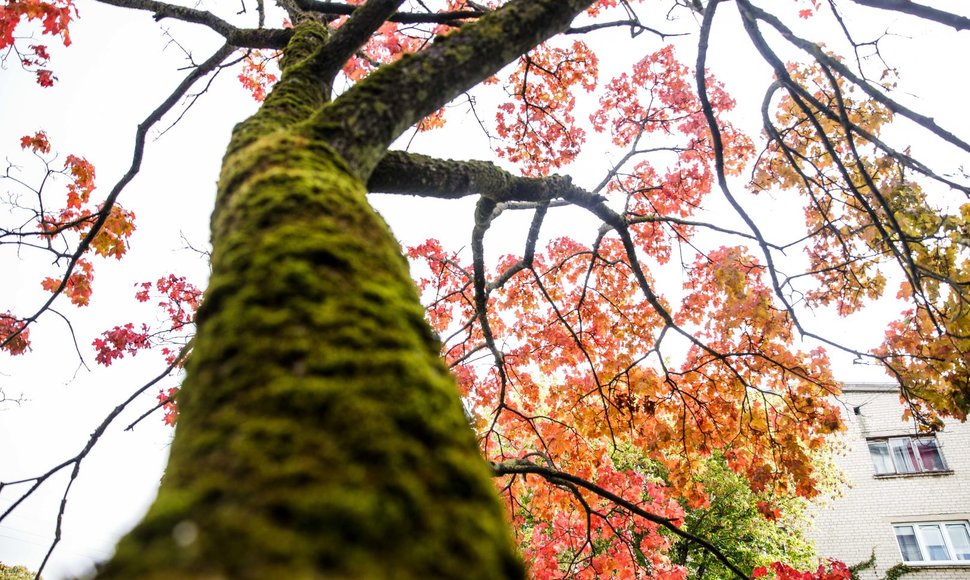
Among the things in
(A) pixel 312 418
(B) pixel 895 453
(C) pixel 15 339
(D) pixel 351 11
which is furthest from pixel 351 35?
(B) pixel 895 453

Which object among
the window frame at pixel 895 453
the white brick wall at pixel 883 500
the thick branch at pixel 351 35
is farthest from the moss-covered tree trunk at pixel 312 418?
the window frame at pixel 895 453

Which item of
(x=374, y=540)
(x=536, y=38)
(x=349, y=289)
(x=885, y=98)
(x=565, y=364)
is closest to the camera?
(x=374, y=540)

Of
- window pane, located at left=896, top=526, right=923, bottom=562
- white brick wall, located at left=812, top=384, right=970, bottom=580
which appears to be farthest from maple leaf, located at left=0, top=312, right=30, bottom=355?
window pane, located at left=896, top=526, right=923, bottom=562

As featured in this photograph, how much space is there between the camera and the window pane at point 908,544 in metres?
13.8

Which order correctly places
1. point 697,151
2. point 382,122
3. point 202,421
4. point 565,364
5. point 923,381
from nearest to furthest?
point 202,421
point 382,122
point 923,381
point 565,364
point 697,151

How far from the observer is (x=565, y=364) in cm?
684

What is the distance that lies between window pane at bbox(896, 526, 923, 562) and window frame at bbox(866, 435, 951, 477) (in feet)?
5.13

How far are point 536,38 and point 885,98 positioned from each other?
238 centimetres

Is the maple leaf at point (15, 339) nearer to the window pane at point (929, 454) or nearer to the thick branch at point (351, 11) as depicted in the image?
Answer: the thick branch at point (351, 11)

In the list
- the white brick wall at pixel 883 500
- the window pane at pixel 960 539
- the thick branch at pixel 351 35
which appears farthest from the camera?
the white brick wall at pixel 883 500

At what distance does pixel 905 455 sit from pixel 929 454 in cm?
59

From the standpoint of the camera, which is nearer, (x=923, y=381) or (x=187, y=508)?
(x=187, y=508)

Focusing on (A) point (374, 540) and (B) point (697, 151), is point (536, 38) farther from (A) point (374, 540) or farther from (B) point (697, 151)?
(B) point (697, 151)

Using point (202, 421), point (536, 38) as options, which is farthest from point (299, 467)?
point (536, 38)
